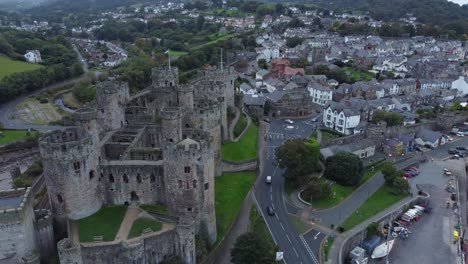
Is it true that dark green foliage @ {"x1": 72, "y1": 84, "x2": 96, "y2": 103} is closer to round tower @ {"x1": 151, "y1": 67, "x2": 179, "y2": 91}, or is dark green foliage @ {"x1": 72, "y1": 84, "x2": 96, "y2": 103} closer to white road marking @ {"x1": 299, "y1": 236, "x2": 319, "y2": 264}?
round tower @ {"x1": 151, "y1": 67, "x2": 179, "y2": 91}

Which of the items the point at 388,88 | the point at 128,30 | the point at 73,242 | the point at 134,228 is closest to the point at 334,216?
the point at 134,228

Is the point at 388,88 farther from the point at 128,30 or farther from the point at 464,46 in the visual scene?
the point at 128,30

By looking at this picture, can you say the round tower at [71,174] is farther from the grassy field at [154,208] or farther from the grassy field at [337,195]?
the grassy field at [337,195]

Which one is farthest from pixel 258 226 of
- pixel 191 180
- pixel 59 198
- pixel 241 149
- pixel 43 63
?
pixel 43 63

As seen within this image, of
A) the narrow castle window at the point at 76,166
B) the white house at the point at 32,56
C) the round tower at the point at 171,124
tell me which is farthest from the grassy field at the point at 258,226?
the white house at the point at 32,56

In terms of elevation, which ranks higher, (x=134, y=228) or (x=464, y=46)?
(x=464, y=46)

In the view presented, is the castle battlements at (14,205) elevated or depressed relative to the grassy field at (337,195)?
elevated

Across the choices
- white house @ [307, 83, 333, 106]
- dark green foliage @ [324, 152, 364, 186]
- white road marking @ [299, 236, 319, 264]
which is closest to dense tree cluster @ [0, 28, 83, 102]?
white house @ [307, 83, 333, 106]
